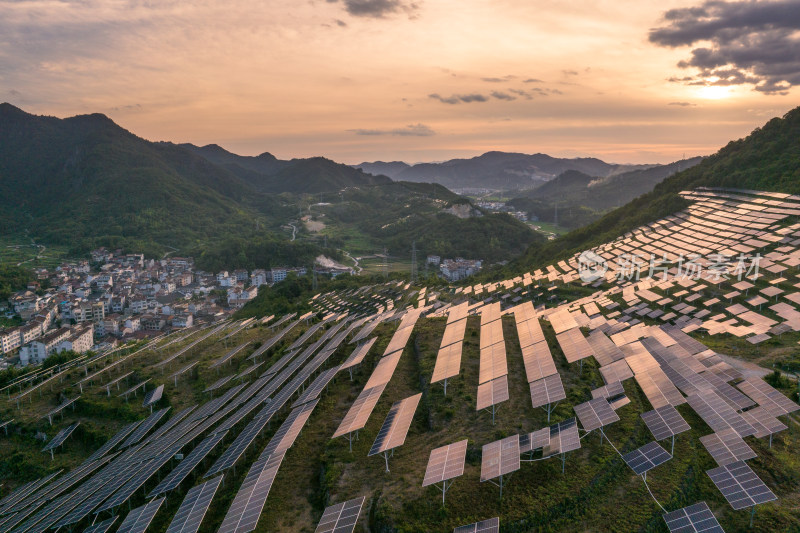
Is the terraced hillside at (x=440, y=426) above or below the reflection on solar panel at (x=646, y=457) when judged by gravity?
below

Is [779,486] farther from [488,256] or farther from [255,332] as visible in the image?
[488,256]

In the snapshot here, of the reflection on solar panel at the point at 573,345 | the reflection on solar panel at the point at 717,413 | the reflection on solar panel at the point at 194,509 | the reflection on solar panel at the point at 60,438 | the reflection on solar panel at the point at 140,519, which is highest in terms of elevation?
the reflection on solar panel at the point at 573,345

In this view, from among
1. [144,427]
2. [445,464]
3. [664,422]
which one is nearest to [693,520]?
[664,422]

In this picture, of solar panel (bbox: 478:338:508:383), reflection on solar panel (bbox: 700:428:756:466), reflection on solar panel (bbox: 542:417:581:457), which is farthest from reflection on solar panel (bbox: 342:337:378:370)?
reflection on solar panel (bbox: 700:428:756:466)

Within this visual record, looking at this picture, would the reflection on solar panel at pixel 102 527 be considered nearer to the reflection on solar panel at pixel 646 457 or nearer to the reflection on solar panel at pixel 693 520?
the reflection on solar panel at pixel 646 457

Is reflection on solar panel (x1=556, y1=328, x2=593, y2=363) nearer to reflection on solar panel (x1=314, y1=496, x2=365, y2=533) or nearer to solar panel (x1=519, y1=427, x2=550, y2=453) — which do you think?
solar panel (x1=519, y1=427, x2=550, y2=453)

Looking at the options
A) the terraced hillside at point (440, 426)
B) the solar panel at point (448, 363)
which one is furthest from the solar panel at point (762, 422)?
the solar panel at point (448, 363)
